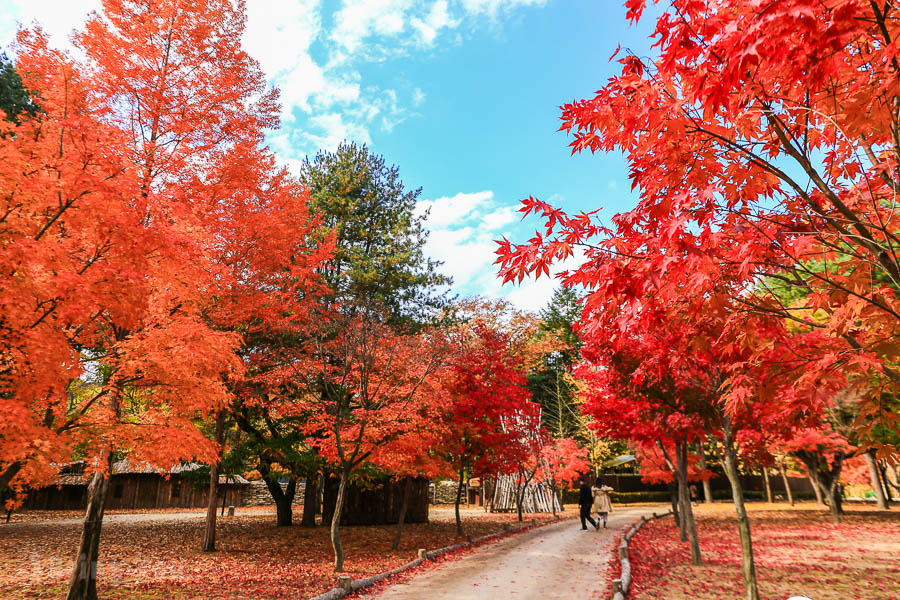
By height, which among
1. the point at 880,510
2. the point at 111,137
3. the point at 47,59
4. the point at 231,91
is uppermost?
the point at 231,91

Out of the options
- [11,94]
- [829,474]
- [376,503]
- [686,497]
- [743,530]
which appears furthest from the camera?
[376,503]

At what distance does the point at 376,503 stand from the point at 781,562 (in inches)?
633

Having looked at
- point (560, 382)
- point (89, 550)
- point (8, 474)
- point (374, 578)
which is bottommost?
point (374, 578)

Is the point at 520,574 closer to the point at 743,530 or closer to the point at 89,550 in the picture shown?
the point at 743,530

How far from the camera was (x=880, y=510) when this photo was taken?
976 inches

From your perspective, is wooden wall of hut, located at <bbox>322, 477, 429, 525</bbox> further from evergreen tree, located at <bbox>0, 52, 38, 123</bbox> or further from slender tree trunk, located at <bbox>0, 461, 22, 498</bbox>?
evergreen tree, located at <bbox>0, 52, 38, 123</bbox>

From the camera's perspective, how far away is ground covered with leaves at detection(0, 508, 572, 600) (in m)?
9.02

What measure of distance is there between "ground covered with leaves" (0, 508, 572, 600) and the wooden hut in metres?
15.6

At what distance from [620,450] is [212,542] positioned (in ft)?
120

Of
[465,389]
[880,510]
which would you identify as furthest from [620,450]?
[465,389]

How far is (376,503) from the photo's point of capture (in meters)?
22.4

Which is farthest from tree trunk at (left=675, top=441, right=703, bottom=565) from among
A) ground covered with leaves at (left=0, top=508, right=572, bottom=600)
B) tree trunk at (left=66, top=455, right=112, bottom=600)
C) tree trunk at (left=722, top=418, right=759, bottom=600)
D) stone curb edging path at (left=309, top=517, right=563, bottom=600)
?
tree trunk at (left=66, top=455, right=112, bottom=600)

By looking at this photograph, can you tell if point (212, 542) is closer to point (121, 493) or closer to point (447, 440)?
point (447, 440)

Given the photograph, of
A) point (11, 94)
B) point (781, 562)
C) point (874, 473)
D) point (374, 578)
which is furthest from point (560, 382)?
point (11, 94)
